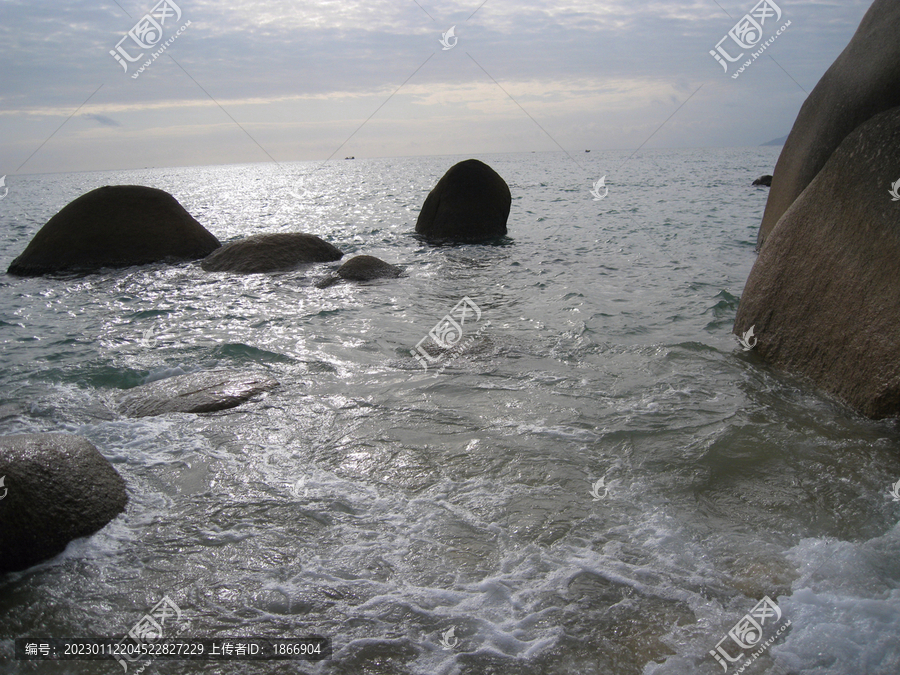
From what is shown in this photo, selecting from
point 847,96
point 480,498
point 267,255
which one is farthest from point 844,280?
point 267,255

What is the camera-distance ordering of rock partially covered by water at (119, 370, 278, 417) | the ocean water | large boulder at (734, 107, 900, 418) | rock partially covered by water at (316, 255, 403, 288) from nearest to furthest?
the ocean water < large boulder at (734, 107, 900, 418) < rock partially covered by water at (119, 370, 278, 417) < rock partially covered by water at (316, 255, 403, 288)

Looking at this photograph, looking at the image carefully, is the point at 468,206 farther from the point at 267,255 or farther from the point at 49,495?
the point at 49,495

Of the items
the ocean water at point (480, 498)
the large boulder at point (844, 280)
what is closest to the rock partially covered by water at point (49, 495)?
the ocean water at point (480, 498)

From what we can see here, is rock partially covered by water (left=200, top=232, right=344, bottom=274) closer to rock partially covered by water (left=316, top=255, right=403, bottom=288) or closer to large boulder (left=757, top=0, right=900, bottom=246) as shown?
rock partially covered by water (left=316, top=255, right=403, bottom=288)

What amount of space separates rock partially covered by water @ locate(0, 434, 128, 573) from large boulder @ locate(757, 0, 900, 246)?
24.0 ft

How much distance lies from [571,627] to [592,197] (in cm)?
2699

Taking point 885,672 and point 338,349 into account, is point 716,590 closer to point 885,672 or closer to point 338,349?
point 885,672

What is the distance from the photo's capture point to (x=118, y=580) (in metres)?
3.10

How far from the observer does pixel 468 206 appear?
14.7m

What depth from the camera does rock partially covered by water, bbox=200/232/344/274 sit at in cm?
1128

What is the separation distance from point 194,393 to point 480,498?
2.99 metres

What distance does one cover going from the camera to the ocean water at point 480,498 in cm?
272

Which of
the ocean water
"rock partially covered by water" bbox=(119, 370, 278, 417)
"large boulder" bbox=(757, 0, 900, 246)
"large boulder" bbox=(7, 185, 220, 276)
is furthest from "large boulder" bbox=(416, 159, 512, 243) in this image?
"rock partially covered by water" bbox=(119, 370, 278, 417)

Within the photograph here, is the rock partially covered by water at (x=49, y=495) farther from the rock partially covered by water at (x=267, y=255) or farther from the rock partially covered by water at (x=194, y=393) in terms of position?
the rock partially covered by water at (x=267, y=255)
